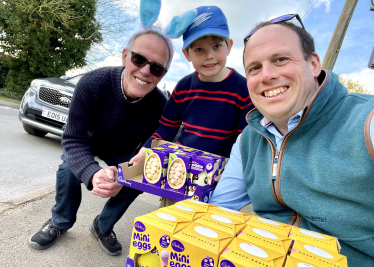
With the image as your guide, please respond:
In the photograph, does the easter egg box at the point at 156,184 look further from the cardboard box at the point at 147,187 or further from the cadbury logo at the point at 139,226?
the cadbury logo at the point at 139,226

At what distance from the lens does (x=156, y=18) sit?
79.3 inches

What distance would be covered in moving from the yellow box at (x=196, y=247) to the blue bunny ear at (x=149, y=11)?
1.76 m

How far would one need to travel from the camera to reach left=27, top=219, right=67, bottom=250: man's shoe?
6.44 feet

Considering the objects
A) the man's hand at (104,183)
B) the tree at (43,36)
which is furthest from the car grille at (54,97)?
the tree at (43,36)

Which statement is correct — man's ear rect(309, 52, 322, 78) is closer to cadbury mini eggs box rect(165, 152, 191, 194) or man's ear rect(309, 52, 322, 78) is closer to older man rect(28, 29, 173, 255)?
cadbury mini eggs box rect(165, 152, 191, 194)

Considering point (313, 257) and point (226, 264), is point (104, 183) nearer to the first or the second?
point (226, 264)

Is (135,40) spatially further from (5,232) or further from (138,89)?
(5,232)

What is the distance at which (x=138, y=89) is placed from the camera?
2.13 m

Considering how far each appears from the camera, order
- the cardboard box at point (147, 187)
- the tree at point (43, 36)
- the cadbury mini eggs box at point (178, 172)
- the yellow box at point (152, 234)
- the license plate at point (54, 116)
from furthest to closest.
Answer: the tree at point (43, 36) → the license plate at point (54, 116) → the cadbury mini eggs box at point (178, 172) → the cardboard box at point (147, 187) → the yellow box at point (152, 234)

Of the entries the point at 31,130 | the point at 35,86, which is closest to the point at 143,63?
the point at 35,86

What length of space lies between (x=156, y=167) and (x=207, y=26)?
114cm

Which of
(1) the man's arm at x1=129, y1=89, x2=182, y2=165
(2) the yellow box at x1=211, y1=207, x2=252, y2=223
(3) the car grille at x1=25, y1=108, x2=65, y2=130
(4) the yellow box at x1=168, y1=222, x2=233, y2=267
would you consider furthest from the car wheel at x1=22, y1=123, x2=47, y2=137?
(4) the yellow box at x1=168, y1=222, x2=233, y2=267

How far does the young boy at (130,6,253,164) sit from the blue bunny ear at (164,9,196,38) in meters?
0.05

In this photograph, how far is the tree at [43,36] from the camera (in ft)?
46.8
